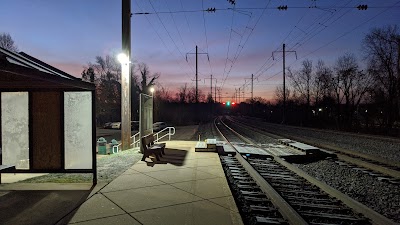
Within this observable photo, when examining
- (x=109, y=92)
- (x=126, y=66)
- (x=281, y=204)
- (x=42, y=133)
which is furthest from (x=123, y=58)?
(x=109, y=92)

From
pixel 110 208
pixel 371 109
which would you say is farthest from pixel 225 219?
pixel 371 109

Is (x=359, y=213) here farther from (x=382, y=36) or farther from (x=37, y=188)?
(x=382, y=36)

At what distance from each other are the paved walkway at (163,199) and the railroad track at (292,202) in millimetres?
554

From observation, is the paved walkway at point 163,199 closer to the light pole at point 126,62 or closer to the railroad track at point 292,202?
the railroad track at point 292,202

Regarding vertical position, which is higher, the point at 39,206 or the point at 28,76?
the point at 28,76

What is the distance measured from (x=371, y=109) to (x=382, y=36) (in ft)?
31.0

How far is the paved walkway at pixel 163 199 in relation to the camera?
5.13 m

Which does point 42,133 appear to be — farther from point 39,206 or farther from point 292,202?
point 292,202

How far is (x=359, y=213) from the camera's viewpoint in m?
6.09

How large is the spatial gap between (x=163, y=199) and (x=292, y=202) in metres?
2.97

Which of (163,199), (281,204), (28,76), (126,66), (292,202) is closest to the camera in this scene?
(28,76)

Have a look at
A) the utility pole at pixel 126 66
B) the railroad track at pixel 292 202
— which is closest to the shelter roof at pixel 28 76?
the railroad track at pixel 292 202

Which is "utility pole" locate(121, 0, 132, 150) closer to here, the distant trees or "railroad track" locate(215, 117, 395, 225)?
"railroad track" locate(215, 117, 395, 225)

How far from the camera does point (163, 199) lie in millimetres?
6246
